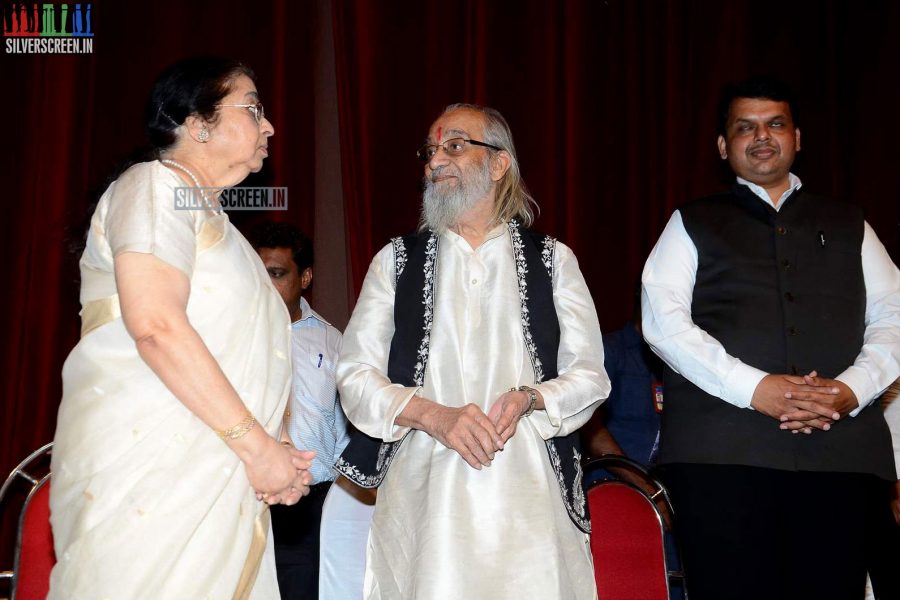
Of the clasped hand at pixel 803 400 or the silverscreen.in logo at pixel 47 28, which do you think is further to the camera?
the silverscreen.in logo at pixel 47 28

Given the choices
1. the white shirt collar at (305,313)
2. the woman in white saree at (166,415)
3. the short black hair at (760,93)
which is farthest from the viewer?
the white shirt collar at (305,313)

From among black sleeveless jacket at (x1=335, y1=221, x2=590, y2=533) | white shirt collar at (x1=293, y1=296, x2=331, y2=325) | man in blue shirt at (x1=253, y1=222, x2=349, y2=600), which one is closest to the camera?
black sleeveless jacket at (x1=335, y1=221, x2=590, y2=533)

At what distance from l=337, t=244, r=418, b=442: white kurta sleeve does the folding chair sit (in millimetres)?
856

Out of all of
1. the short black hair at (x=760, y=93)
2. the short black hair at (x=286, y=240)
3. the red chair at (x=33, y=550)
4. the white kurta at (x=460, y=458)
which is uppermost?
the short black hair at (x=760, y=93)

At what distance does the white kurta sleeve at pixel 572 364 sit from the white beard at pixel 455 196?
0.30 meters

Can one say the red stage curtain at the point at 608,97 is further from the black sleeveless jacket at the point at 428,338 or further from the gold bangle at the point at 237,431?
the gold bangle at the point at 237,431

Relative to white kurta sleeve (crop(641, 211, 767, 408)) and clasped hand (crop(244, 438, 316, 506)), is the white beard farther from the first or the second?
clasped hand (crop(244, 438, 316, 506))

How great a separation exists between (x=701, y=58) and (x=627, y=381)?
1802mm

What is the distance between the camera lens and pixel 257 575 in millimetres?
2027

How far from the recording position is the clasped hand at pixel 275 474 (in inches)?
73.3

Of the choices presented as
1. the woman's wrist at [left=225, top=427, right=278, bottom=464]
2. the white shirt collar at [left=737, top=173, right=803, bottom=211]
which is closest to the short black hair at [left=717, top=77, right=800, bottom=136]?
the white shirt collar at [left=737, top=173, right=803, bottom=211]

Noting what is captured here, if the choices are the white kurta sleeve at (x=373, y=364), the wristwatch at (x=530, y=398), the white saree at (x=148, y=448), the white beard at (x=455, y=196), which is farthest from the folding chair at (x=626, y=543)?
the white saree at (x=148, y=448)

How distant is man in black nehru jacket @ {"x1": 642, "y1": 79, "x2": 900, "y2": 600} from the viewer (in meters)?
2.58

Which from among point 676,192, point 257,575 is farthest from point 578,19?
point 257,575
